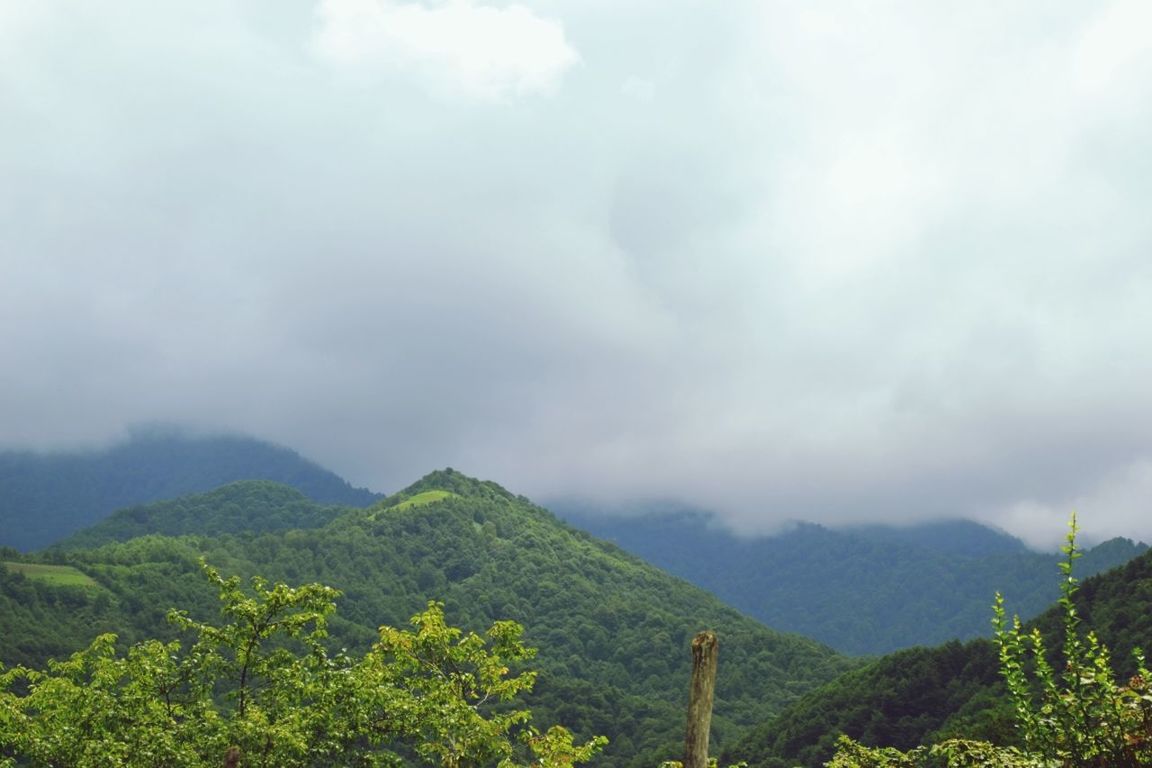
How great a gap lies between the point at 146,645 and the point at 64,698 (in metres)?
2.96

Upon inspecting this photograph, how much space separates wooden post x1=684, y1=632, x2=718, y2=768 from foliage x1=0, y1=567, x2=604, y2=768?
17467 mm

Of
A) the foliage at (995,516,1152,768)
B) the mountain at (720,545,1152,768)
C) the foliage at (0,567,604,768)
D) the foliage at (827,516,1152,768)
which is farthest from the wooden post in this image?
the mountain at (720,545,1152,768)

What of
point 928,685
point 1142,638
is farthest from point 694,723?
point 928,685

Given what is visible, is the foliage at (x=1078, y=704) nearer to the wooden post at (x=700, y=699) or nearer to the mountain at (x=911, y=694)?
the wooden post at (x=700, y=699)

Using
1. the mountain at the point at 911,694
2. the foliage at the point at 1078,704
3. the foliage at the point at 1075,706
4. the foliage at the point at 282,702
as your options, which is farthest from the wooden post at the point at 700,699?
the mountain at the point at 911,694

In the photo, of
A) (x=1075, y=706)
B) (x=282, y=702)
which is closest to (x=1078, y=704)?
(x=1075, y=706)

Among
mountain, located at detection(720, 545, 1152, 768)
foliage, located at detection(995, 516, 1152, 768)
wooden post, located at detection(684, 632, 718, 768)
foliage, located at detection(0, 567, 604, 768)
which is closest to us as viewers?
wooden post, located at detection(684, 632, 718, 768)

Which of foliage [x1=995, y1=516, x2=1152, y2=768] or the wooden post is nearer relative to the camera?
the wooden post

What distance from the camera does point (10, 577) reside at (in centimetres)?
19200

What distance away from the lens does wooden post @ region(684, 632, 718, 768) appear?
31.5 feet

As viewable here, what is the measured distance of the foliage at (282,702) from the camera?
26797 millimetres

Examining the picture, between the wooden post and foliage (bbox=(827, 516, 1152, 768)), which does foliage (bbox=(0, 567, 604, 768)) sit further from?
the wooden post

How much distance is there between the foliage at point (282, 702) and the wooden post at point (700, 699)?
17.5m

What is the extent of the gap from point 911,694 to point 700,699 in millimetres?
121853
